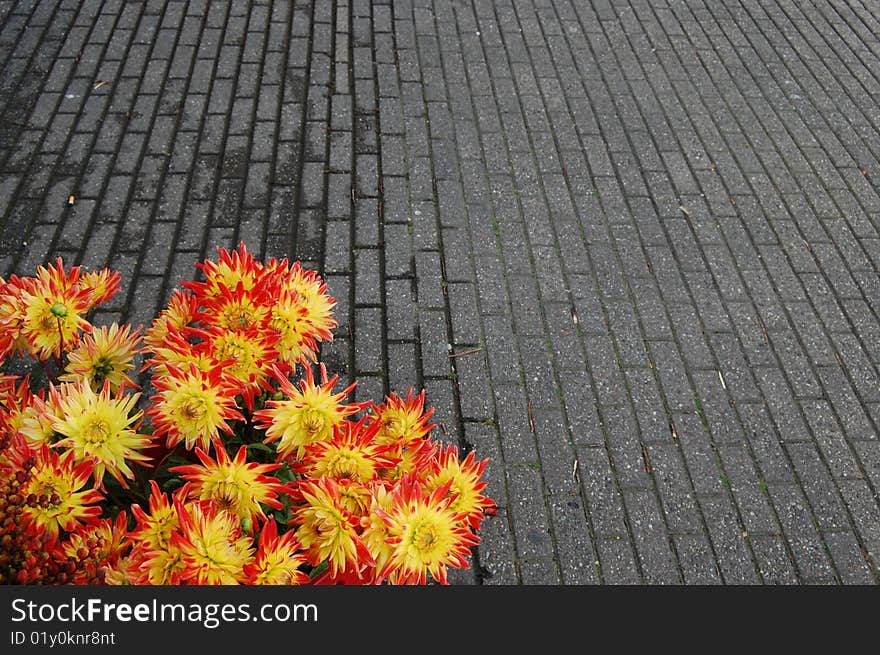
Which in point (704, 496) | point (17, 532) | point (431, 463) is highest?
point (17, 532)

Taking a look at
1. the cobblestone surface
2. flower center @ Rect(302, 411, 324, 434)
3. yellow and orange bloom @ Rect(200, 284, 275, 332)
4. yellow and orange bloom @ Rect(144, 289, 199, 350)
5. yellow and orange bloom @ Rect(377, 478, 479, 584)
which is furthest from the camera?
the cobblestone surface

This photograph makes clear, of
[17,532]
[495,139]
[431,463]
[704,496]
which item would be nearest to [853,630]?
[431,463]

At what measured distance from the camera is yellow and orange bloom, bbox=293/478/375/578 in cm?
159

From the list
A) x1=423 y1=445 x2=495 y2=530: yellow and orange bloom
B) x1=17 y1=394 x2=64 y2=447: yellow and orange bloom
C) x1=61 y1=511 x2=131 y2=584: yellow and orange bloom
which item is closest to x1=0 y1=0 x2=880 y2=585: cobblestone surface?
x1=423 y1=445 x2=495 y2=530: yellow and orange bloom

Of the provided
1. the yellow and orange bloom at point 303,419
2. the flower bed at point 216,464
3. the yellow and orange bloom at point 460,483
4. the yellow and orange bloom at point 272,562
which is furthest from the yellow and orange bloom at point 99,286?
the yellow and orange bloom at point 460,483

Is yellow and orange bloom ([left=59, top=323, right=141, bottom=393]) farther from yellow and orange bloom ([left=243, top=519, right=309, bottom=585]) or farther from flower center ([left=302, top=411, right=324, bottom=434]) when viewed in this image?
yellow and orange bloom ([left=243, top=519, right=309, bottom=585])

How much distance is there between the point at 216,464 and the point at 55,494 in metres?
0.31

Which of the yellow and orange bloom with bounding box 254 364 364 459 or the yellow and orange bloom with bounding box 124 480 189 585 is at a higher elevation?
the yellow and orange bloom with bounding box 254 364 364 459

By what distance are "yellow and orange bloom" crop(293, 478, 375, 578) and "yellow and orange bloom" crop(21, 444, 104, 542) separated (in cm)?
44

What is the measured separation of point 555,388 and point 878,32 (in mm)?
5061

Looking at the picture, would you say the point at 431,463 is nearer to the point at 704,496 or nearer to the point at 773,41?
the point at 704,496

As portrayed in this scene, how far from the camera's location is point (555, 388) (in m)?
3.73

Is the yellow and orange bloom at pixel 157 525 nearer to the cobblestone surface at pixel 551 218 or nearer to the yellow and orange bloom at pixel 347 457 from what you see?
the yellow and orange bloom at pixel 347 457

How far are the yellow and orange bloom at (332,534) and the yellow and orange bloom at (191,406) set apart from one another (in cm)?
25
